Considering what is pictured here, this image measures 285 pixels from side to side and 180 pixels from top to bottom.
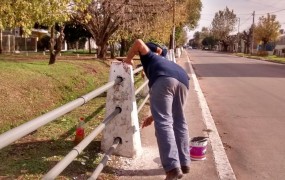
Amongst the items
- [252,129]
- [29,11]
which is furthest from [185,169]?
[29,11]

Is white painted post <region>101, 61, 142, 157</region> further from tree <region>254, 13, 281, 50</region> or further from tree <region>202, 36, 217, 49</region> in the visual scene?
tree <region>202, 36, 217, 49</region>

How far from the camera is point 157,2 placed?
21500 millimetres

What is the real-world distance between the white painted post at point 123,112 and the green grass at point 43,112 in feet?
1.12

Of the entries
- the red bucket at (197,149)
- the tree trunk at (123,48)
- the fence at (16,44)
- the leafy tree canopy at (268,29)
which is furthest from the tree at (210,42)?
the red bucket at (197,149)

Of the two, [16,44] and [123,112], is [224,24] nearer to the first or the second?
[16,44]

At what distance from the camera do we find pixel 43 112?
29.5 feet

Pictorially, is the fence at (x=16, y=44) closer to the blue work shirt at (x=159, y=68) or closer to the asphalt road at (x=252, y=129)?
the asphalt road at (x=252, y=129)

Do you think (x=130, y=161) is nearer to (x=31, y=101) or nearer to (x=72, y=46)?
(x=31, y=101)

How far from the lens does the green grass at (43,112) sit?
454cm

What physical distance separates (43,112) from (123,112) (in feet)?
14.6

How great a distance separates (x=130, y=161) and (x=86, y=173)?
0.69 metres

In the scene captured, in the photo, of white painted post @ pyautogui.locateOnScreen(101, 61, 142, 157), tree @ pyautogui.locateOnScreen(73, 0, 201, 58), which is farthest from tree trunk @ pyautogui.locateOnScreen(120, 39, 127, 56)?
white painted post @ pyautogui.locateOnScreen(101, 61, 142, 157)

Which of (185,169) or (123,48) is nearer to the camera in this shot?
(185,169)

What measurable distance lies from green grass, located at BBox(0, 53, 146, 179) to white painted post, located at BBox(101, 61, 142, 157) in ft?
1.12
